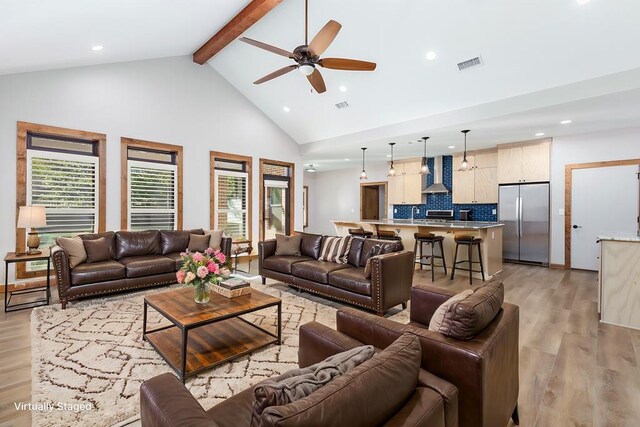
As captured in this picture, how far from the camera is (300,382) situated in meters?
0.96

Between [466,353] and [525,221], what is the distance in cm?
657

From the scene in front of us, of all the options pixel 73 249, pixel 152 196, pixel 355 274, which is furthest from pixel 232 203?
pixel 355 274

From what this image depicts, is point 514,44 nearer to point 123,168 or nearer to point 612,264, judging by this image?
point 612,264

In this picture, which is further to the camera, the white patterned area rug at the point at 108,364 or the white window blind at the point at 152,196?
the white window blind at the point at 152,196

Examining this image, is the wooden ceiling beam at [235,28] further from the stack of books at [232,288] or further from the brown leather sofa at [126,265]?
the stack of books at [232,288]

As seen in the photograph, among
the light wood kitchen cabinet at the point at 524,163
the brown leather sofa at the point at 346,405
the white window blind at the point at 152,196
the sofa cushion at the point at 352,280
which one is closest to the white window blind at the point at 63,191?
the white window blind at the point at 152,196

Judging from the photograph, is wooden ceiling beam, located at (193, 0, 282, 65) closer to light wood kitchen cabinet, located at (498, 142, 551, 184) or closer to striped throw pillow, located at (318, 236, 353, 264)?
striped throw pillow, located at (318, 236, 353, 264)

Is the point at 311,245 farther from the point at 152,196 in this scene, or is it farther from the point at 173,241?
the point at 152,196

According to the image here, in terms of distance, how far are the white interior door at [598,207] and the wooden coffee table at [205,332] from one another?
19.8 feet

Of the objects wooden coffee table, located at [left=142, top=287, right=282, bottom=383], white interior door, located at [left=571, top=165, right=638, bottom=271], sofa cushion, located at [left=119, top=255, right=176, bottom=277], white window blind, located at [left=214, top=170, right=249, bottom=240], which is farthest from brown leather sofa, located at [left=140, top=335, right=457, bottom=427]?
white interior door, located at [left=571, top=165, right=638, bottom=271]

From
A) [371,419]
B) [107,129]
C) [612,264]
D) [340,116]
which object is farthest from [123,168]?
[612,264]

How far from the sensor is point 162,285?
484cm

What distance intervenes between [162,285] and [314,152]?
190 inches

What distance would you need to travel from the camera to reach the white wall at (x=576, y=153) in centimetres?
567
